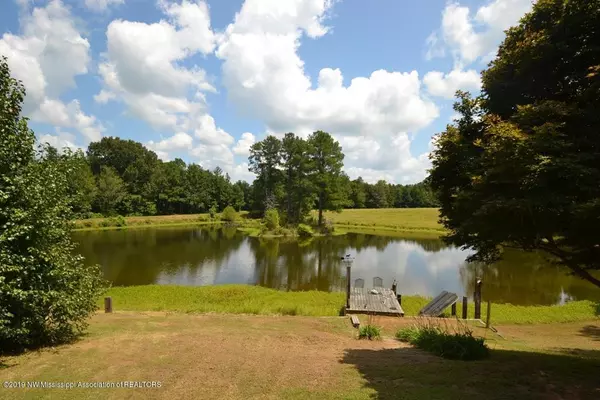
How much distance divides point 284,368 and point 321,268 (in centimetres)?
2356

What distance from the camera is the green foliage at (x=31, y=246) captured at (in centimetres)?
870

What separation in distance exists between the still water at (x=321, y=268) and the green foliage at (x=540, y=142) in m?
15.1

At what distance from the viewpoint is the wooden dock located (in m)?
16.8

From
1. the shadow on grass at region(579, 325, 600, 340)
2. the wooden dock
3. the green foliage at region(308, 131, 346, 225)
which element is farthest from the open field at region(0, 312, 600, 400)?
the green foliage at region(308, 131, 346, 225)

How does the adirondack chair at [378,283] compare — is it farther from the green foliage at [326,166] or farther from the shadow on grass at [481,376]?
the green foliage at [326,166]

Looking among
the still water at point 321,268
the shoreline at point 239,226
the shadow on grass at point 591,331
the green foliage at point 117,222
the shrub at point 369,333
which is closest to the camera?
the shrub at point 369,333

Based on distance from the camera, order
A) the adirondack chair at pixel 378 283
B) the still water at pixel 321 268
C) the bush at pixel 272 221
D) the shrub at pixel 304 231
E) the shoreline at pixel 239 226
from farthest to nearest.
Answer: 1. the shoreline at pixel 239 226
2. the bush at pixel 272 221
3. the shrub at pixel 304 231
4. the still water at pixel 321 268
5. the adirondack chair at pixel 378 283

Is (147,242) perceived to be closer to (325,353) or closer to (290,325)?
(290,325)

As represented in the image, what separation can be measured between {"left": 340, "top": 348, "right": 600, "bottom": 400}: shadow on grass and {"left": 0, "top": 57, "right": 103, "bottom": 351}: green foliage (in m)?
7.93

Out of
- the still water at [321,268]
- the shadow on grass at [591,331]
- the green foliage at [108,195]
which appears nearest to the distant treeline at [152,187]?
the green foliage at [108,195]

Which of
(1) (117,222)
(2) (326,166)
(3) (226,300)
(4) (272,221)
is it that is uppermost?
(2) (326,166)

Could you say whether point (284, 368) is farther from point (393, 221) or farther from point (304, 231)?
point (393, 221)

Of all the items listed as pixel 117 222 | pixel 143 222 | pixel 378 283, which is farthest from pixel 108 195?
pixel 378 283

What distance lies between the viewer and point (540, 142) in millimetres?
5980
